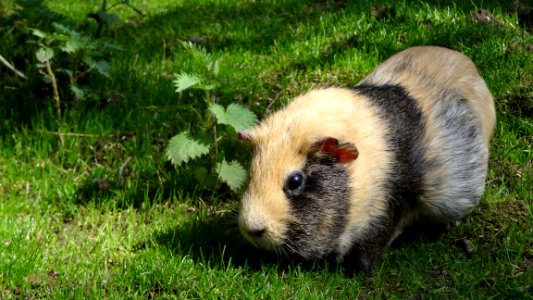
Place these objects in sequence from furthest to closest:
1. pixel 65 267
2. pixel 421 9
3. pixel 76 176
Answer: pixel 421 9
pixel 76 176
pixel 65 267

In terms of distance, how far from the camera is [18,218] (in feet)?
14.1

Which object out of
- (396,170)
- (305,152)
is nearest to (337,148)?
(305,152)

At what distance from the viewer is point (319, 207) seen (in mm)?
3443

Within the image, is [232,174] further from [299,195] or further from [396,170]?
[396,170]

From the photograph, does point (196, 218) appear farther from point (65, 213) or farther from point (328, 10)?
point (328, 10)

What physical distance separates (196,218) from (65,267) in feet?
2.85

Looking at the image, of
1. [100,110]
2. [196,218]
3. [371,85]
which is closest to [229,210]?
[196,218]

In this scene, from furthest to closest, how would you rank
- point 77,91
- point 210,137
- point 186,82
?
point 77,91
point 210,137
point 186,82

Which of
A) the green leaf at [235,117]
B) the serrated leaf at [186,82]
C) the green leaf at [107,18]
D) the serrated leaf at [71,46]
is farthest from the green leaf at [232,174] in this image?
the green leaf at [107,18]

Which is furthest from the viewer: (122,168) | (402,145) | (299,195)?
(122,168)

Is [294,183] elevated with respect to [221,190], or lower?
elevated

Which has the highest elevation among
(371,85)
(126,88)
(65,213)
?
(371,85)

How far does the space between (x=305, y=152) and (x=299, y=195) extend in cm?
22

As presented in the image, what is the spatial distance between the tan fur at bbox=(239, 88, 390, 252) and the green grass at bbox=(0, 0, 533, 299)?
41 centimetres
